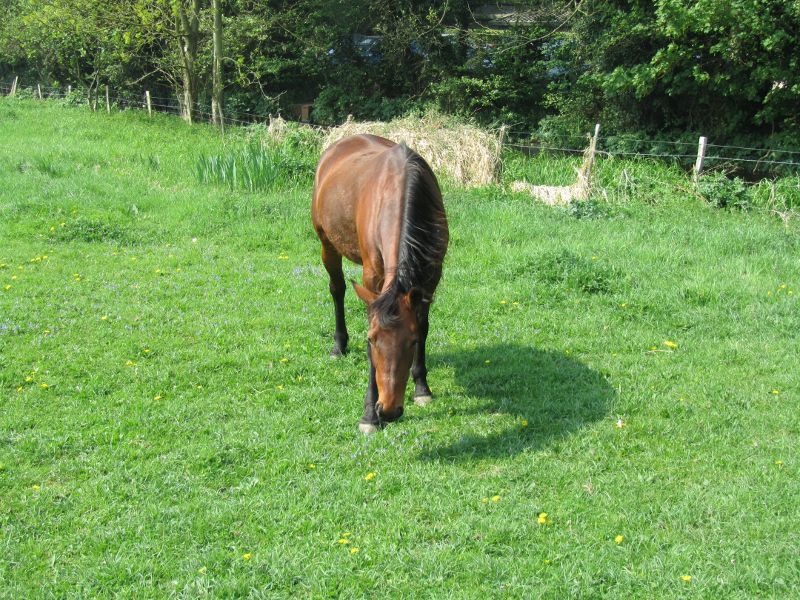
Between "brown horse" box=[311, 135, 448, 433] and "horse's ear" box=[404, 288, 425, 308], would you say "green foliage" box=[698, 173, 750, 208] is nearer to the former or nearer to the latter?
"brown horse" box=[311, 135, 448, 433]

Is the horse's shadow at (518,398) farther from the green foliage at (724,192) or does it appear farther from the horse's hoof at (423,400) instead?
the green foliage at (724,192)

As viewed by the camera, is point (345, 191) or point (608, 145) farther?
point (608, 145)

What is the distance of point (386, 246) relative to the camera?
4801 mm

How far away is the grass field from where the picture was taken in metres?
3.59

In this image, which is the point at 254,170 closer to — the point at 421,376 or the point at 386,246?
the point at 421,376

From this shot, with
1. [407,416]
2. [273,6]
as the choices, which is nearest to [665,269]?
[407,416]

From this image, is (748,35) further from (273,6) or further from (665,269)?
(273,6)

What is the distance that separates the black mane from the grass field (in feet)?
3.40

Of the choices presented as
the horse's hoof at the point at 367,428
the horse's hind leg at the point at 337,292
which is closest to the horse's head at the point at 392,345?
the horse's hoof at the point at 367,428

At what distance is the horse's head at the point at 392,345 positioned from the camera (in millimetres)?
4172

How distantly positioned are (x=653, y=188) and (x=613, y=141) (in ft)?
15.0

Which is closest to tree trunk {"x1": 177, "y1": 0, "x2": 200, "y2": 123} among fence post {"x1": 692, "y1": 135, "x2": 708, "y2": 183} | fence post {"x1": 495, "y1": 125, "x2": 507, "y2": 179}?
fence post {"x1": 495, "y1": 125, "x2": 507, "y2": 179}

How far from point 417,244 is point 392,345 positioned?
29.0 inches

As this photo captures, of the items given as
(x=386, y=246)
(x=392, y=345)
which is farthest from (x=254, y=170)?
(x=392, y=345)
